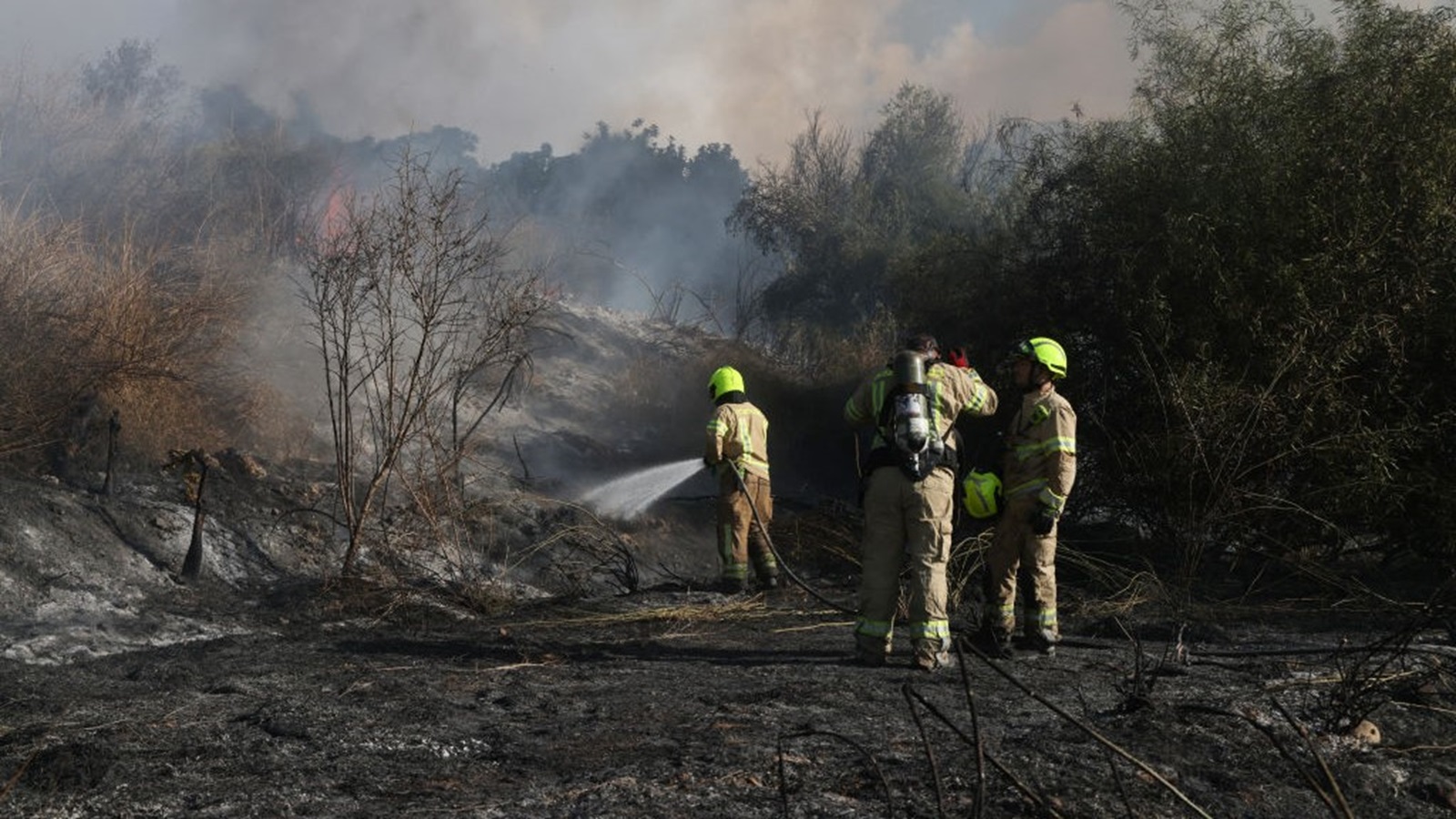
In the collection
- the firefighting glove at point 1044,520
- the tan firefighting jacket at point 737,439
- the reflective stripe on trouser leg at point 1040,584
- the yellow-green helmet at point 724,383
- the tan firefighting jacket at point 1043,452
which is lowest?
the reflective stripe on trouser leg at point 1040,584

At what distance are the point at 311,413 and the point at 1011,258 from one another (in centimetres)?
816

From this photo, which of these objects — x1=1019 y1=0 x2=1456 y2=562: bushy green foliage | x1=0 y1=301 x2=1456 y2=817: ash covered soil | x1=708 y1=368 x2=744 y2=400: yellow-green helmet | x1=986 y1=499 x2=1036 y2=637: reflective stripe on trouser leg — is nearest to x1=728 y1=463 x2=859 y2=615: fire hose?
x1=0 y1=301 x2=1456 y2=817: ash covered soil

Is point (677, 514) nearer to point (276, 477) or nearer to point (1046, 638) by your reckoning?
point (276, 477)

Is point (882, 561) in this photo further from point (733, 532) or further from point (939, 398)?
point (733, 532)

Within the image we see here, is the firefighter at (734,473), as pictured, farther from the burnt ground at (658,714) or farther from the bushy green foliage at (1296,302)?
the bushy green foliage at (1296,302)

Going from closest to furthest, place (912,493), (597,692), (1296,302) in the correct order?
(597,692), (912,493), (1296,302)

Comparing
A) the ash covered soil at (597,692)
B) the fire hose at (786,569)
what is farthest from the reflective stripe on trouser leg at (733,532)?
the ash covered soil at (597,692)

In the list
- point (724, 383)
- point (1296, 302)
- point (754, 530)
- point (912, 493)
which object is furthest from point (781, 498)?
point (912, 493)

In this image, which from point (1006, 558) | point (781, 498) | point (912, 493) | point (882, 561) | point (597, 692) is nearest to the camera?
point (597, 692)

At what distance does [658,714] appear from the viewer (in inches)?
201

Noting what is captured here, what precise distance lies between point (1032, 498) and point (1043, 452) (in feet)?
0.79

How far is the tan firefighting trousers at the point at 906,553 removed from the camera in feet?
20.2

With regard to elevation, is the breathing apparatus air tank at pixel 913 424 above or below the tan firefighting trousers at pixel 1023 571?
above

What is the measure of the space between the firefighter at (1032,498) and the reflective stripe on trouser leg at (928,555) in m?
0.53
